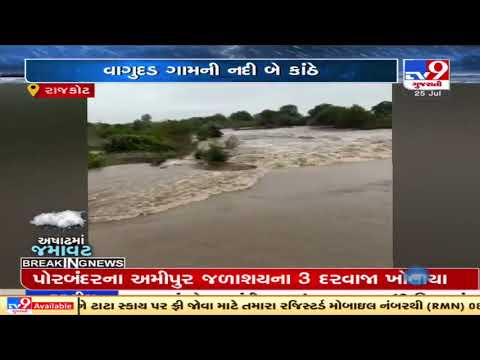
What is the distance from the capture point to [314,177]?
4.62 meters

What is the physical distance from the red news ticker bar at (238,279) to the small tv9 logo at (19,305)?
111 mm

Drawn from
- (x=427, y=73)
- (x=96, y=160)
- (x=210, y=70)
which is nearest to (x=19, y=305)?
(x=96, y=160)

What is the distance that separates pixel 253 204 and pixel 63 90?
1741 mm

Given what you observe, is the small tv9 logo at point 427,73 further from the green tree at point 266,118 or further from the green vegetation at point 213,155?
the green vegetation at point 213,155

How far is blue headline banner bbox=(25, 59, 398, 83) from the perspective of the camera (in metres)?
4.35

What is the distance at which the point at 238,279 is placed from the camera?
4.45 m

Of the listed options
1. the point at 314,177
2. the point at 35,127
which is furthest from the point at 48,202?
the point at 314,177

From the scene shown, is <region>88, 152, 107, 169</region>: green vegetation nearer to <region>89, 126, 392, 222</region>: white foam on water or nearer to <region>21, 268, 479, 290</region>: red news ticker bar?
<region>89, 126, 392, 222</region>: white foam on water

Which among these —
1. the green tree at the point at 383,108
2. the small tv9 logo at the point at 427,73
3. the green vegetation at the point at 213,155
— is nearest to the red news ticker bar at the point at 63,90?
the green vegetation at the point at 213,155

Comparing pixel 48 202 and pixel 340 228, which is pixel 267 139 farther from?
pixel 48 202

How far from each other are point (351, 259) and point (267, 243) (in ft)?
2.22

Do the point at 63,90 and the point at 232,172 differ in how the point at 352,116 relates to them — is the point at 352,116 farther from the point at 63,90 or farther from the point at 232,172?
the point at 63,90

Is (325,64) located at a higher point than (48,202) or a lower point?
higher

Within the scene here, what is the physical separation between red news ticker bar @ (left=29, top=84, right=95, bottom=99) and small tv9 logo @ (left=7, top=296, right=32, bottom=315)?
1.61 metres
